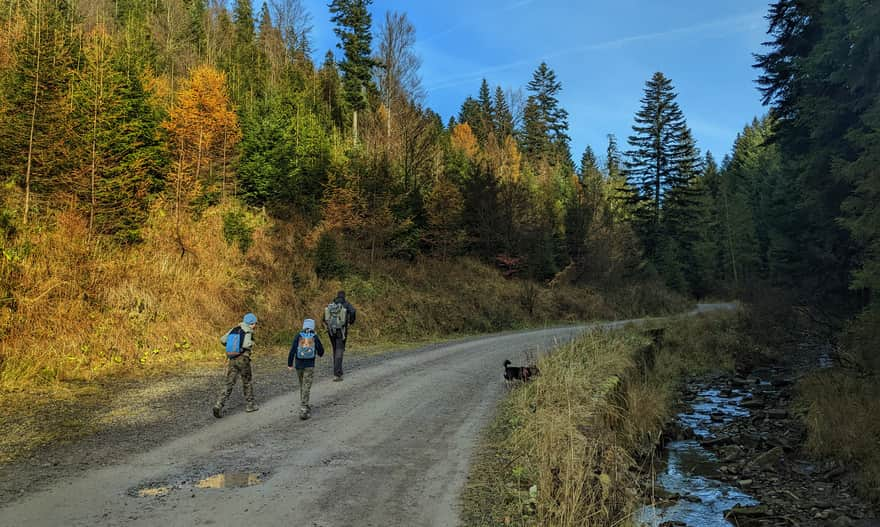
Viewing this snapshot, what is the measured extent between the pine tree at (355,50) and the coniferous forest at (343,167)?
241 millimetres

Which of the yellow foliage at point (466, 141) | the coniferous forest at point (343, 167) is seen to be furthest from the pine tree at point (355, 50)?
the yellow foliage at point (466, 141)

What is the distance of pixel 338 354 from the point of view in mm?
12617

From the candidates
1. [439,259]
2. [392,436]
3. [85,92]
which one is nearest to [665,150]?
[439,259]

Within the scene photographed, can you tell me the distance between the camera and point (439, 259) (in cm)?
3372

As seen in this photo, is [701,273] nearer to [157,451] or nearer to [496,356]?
[496,356]

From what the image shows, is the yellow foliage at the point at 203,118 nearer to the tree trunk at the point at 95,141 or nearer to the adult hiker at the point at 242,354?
the tree trunk at the point at 95,141

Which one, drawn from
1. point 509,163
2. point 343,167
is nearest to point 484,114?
point 509,163

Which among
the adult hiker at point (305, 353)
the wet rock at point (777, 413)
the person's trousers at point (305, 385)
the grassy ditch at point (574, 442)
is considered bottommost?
the wet rock at point (777, 413)

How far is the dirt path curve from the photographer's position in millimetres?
4918

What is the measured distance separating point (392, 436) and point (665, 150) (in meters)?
54.0

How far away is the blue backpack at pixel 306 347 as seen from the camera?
9.56 metres

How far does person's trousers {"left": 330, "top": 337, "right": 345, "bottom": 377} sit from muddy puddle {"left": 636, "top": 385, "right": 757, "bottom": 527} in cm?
721

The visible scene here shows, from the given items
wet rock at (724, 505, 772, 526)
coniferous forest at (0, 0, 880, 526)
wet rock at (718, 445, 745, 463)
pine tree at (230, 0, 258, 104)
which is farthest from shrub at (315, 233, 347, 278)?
pine tree at (230, 0, 258, 104)

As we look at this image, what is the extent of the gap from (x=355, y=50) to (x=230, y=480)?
43.3 metres
